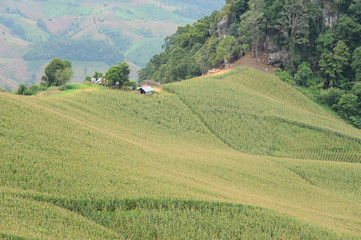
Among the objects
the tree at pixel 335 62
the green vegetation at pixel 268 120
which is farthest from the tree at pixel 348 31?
the green vegetation at pixel 268 120

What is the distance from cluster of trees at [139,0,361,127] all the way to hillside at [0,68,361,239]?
7828 millimetres

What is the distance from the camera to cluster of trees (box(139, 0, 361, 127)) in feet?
183

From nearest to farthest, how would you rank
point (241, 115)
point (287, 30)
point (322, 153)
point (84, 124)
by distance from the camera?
1. point (84, 124)
2. point (322, 153)
3. point (241, 115)
4. point (287, 30)

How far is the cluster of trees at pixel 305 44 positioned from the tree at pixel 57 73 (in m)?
21.4

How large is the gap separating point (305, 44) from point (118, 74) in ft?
115

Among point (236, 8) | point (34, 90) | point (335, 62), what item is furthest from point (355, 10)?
point (34, 90)

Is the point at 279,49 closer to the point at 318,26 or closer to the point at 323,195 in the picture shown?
the point at 318,26

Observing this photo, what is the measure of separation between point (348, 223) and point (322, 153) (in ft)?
55.8

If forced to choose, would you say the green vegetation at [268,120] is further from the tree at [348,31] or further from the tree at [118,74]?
the tree at [348,31]

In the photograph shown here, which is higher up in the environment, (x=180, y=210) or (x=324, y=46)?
(x=324, y=46)

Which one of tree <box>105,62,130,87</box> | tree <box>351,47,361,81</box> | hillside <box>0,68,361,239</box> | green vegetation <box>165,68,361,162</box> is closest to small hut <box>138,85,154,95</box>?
hillside <box>0,68,361,239</box>

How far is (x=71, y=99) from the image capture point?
4047 centimetres

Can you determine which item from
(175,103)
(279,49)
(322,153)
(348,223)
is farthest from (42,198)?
(279,49)

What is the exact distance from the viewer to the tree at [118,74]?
47.5m
